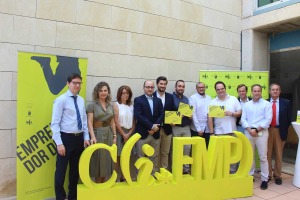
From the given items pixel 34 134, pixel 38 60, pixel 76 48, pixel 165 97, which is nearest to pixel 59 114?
pixel 34 134

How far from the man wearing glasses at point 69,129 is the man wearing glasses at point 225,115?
1.83m

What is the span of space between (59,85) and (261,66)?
371 centimetres

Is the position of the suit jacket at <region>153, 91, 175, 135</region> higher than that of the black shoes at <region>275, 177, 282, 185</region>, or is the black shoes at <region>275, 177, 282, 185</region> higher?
the suit jacket at <region>153, 91, 175, 135</region>

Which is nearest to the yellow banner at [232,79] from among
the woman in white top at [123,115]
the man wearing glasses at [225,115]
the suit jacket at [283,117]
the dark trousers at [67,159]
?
the man wearing glasses at [225,115]

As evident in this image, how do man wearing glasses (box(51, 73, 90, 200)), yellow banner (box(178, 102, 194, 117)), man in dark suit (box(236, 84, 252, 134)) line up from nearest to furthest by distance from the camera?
man wearing glasses (box(51, 73, 90, 200)) < yellow banner (box(178, 102, 194, 117)) < man in dark suit (box(236, 84, 252, 134))

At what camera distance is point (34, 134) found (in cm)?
300

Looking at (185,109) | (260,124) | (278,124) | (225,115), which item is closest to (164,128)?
(185,109)

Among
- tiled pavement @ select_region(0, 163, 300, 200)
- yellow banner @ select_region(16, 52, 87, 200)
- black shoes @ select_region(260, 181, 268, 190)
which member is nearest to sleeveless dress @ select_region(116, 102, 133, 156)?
yellow banner @ select_region(16, 52, 87, 200)

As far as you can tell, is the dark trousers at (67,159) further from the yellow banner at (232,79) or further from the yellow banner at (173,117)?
the yellow banner at (232,79)

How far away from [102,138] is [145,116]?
636 millimetres

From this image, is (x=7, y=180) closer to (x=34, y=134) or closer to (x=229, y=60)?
(x=34, y=134)

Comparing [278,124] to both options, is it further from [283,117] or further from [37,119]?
[37,119]

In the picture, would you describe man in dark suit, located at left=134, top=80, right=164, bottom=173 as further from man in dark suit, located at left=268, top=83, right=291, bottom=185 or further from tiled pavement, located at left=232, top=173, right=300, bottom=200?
man in dark suit, located at left=268, top=83, right=291, bottom=185

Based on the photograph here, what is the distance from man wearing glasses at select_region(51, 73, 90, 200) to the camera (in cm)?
276
